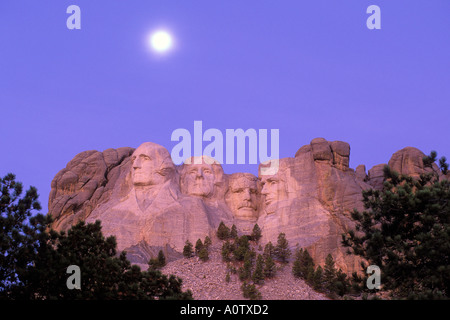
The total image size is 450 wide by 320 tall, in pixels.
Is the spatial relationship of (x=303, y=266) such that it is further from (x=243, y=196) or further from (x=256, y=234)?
(x=243, y=196)

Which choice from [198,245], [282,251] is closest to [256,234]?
[282,251]

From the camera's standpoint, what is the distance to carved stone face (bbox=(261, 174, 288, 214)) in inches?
1828

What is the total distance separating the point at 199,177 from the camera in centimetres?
4772

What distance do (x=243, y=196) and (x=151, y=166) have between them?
589 cm

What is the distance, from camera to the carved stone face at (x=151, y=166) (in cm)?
4659

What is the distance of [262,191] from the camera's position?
47.5m

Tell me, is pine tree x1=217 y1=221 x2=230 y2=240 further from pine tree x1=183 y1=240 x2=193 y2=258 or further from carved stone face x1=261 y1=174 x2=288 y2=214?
carved stone face x1=261 y1=174 x2=288 y2=214

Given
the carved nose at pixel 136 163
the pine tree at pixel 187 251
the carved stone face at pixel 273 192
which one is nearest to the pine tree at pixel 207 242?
the pine tree at pixel 187 251

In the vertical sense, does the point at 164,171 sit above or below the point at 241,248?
above

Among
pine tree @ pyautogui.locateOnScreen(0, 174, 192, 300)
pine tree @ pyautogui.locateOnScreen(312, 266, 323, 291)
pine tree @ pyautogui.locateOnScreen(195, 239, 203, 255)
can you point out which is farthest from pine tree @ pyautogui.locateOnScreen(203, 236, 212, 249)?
pine tree @ pyautogui.locateOnScreen(0, 174, 192, 300)

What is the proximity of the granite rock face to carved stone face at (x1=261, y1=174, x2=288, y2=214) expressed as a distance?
0.06m

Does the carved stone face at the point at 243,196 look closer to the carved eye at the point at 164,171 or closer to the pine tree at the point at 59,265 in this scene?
the carved eye at the point at 164,171
